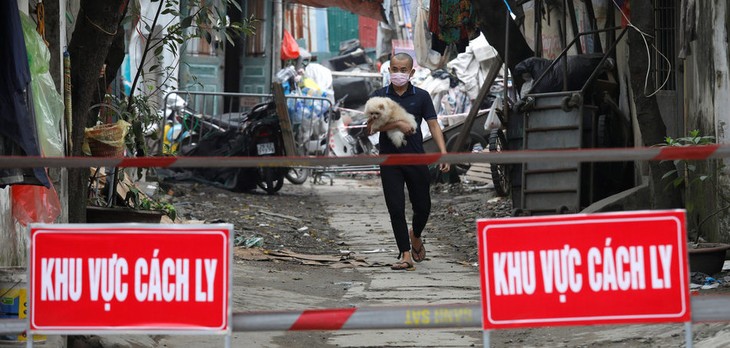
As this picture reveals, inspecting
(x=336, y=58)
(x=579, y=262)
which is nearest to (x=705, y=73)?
(x=579, y=262)

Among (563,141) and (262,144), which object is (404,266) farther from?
(262,144)

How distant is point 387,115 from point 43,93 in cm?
332

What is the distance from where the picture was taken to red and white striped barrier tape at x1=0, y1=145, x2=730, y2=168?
3.82 metres

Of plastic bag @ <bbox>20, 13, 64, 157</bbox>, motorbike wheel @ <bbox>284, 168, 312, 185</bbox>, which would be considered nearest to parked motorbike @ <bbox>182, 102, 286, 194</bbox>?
motorbike wheel @ <bbox>284, 168, 312, 185</bbox>

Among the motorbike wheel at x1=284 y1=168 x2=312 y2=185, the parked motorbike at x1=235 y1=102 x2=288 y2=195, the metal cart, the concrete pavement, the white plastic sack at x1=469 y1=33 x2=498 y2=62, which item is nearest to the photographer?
the concrete pavement

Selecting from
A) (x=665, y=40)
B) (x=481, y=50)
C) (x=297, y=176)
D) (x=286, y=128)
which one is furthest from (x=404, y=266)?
(x=481, y=50)

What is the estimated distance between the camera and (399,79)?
869 cm

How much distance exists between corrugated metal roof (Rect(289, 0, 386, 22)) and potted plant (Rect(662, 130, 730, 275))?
27.2ft

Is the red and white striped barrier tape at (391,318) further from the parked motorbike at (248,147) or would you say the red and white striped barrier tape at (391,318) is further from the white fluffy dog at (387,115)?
the parked motorbike at (248,147)

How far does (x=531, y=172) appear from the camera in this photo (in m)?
11.0

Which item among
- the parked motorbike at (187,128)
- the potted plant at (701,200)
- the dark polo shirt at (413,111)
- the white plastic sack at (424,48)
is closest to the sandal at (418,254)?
the dark polo shirt at (413,111)

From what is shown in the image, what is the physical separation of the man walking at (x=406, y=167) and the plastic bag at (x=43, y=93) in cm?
327

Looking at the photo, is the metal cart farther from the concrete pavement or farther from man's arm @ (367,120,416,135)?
man's arm @ (367,120,416,135)

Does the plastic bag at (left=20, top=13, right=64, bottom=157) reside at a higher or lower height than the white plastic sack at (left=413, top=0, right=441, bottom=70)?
lower
